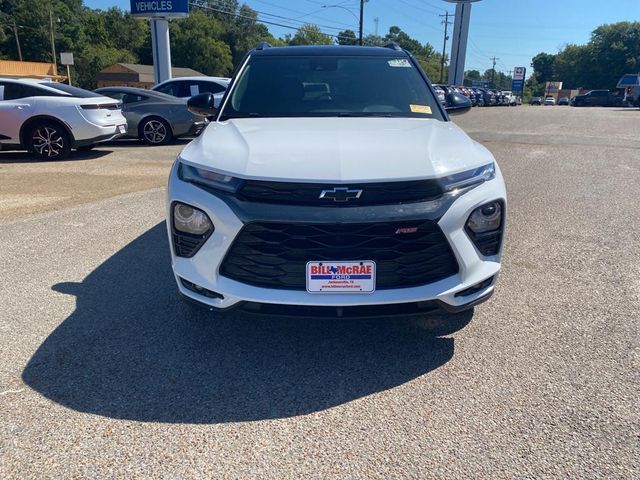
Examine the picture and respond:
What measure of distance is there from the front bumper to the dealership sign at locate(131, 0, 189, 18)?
24228mm

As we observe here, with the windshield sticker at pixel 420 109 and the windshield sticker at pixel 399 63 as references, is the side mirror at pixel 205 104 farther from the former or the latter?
the windshield sticker at pixel 420 109

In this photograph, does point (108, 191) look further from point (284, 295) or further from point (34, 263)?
point (284, 295)

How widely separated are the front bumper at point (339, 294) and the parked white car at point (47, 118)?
26.3ft

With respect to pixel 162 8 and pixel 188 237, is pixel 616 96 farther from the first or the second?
pixel 188 237

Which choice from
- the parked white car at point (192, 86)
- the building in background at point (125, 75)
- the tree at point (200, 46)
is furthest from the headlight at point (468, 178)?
the tree at point (200, 46)

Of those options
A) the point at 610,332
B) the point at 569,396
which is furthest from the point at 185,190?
the point at 610,332

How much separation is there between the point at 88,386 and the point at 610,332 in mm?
3084

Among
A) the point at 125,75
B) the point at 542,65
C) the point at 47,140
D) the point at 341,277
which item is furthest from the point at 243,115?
the point at 542,65

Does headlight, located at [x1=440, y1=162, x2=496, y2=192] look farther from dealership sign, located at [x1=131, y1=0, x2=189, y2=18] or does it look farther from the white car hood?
dealership sign, located at [x1=131, y1=0, x2=189, y2=18]

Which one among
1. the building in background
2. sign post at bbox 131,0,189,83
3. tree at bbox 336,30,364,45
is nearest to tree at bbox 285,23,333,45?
tree at bbox 336,30,364,45

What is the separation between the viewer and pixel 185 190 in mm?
2613

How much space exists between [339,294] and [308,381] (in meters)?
0.53

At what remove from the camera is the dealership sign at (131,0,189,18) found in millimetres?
23531

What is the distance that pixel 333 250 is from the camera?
8.00ft
